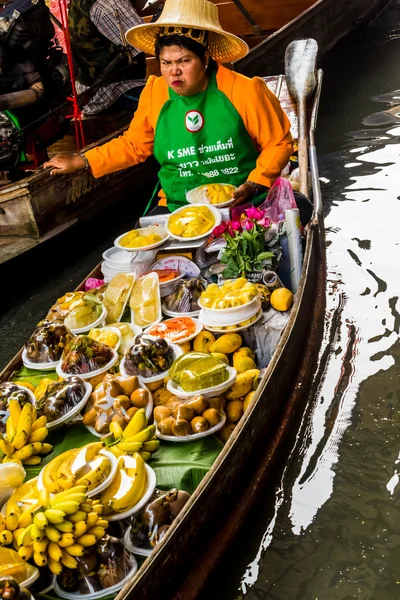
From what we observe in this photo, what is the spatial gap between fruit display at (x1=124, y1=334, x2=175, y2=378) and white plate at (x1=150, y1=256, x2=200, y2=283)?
88 cm

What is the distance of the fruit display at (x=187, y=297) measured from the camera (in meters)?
3.54

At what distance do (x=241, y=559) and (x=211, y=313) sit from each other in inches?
44.1

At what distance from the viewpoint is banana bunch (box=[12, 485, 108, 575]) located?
6.68 feet

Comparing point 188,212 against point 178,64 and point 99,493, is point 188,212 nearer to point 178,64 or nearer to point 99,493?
point 178,64

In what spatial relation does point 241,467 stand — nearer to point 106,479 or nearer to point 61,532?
point 106,479

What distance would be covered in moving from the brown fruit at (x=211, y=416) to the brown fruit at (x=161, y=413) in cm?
15

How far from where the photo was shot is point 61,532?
2.07 meters

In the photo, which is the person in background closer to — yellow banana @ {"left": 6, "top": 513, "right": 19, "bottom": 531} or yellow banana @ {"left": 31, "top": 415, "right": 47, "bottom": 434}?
yellow banana @ {"left": 31, "top": 415, "right": 47, "bottom": 434}

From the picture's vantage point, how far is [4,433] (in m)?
2.75

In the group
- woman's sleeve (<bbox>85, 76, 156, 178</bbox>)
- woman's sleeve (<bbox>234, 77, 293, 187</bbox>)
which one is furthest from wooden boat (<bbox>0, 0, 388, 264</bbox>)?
woman's sleeve (<bbox>234, 77, 293, 187</bbox>)

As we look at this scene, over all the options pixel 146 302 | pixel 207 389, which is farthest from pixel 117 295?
pixel 207 389

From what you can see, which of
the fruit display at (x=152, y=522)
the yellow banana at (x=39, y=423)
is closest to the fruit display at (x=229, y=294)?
the yellow banana at (x=39, y=423)

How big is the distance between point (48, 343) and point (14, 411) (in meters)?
0.63

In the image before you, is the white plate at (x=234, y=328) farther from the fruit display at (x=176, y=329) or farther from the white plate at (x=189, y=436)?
the white plate at (x=189, y=436)
